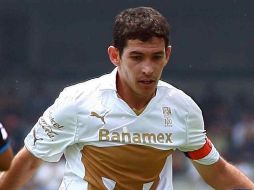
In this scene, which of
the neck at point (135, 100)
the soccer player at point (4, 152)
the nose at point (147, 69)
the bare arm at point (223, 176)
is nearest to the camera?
the soccer player at point (4, 152)

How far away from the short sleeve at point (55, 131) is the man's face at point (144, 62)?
1.02ft

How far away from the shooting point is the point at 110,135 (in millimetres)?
4703

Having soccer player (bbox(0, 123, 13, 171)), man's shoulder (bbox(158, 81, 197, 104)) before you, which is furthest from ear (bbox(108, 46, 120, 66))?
soccer player (bbox(0, 123, 13, 171))

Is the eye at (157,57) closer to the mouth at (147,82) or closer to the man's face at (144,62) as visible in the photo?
the man's face at (144,62)

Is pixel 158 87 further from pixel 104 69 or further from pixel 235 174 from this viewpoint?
pixel 104 69

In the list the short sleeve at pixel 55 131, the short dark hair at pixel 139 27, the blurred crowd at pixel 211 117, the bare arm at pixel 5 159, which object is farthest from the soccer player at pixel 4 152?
the blurred crowd at pixel 211 117

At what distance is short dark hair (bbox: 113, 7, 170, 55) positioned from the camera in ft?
15.1

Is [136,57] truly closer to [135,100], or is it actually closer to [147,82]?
[147,82]

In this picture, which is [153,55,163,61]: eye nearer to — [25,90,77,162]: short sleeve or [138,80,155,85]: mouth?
[138,80,155,85]: mouth

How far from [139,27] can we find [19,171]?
0.94 metres

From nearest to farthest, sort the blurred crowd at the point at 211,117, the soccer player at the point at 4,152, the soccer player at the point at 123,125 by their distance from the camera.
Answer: the soccer player at the point at 4,152
the soccer player at the point at 123,125
the blurred crowd at the point at 211,117

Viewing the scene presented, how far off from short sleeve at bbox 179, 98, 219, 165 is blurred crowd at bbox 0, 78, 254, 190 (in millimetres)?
6874

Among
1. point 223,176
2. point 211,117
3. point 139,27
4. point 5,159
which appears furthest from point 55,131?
point 211,117

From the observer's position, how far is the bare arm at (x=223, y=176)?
5031mm
